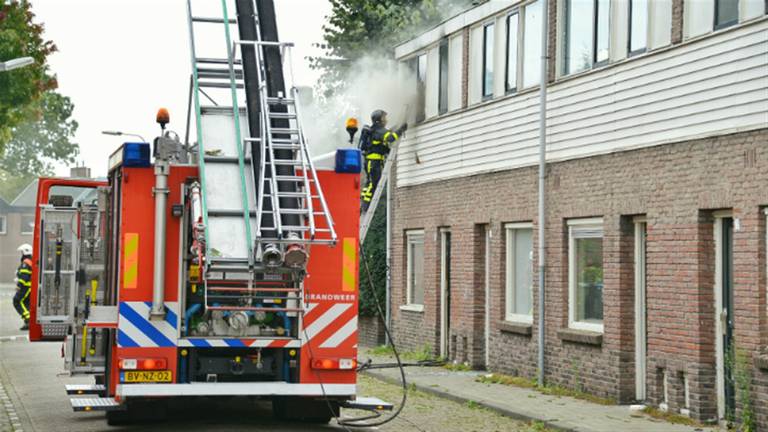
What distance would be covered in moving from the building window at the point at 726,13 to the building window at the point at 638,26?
64.4 inches

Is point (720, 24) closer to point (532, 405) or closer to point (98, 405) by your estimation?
point (532, 405)

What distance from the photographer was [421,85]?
24.2 meters

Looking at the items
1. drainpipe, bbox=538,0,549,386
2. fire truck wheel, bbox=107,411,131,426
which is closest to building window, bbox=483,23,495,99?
drainpipe, bbox=538,0,549,386

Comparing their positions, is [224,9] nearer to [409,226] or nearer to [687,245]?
[687,245]

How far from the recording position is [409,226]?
24.1 m

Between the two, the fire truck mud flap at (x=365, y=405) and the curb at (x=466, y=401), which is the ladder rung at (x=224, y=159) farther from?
the curb at (x=466, y=401)

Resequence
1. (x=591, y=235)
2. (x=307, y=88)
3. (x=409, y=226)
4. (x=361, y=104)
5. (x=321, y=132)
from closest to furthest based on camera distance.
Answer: (x=307, y=88) → (x=591, y=235) → (x=409, y=226) → (x=361, y=104) → (x=321, y=132)

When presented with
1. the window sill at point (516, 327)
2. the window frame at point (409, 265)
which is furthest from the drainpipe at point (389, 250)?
the window sill at point (516, 327)

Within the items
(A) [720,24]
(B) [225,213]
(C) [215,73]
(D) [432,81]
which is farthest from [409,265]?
(B) [225,213]

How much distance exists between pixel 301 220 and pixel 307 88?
2491mm

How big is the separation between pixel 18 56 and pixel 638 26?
61.6ft

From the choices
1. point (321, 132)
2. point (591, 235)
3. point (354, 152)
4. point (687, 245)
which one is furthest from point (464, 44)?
point (321, 132)

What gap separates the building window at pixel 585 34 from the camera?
1697 cm

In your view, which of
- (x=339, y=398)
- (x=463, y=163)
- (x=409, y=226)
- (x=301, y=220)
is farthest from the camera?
(x=409, y=226)
